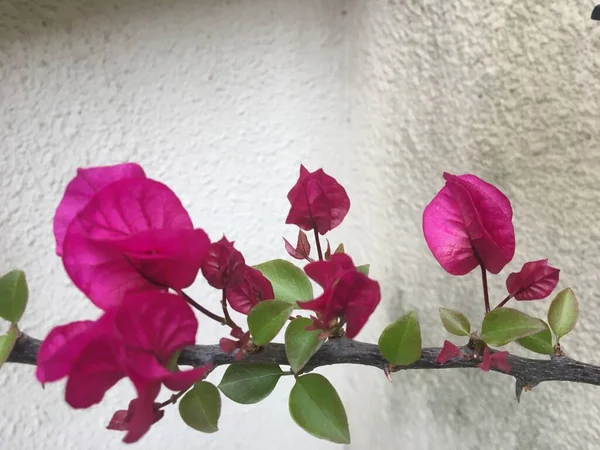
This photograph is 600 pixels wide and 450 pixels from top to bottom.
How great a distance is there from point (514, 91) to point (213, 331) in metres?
0.41

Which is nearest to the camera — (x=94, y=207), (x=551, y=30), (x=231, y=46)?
(x=94, y=207)

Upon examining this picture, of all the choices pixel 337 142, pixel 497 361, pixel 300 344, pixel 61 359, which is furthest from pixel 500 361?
pixel 337 142

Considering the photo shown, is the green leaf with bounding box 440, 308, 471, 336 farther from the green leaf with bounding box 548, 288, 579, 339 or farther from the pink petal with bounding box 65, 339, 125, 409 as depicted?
the pink petal with bounding box 65, 339, 125, 409

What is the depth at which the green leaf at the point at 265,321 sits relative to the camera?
26 centimetres

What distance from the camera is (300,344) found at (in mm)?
260

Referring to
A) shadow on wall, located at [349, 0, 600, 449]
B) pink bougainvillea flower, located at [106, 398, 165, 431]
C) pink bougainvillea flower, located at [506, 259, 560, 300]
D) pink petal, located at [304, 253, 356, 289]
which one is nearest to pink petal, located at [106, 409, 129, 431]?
pink bougainvillea flower, located at [106, 398, 165, 431]

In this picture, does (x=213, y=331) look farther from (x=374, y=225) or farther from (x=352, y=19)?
(x=352, y=19)

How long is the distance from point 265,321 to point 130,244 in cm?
9

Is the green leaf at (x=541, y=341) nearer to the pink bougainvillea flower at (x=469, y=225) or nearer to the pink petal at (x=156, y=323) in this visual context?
the pink bougainvillea flower at (x=469, y=225)

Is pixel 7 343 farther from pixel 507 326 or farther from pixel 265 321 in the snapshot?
pixel 507 326

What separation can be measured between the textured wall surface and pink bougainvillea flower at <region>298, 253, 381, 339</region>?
11.1 inches

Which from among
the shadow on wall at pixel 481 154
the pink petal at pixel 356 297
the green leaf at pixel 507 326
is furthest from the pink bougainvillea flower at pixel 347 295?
the shadow on wall at pixel 481 154

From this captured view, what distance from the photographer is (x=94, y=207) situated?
210 millimetres

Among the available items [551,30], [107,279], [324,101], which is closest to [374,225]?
[324,101]
